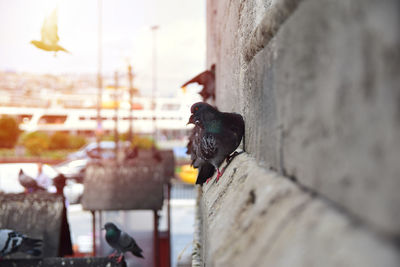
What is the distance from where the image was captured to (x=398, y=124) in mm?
671

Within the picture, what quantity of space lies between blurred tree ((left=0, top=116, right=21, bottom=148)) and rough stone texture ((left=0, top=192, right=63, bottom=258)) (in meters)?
39.7

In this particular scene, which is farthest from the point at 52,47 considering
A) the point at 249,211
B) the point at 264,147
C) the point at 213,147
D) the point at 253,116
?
the point at 249,211

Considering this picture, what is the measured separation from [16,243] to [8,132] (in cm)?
4209

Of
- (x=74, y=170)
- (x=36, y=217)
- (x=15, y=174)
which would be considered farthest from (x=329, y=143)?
(x=74, y=170)

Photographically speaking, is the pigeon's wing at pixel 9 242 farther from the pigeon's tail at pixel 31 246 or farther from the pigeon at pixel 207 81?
the pigeon at pixel 207 81

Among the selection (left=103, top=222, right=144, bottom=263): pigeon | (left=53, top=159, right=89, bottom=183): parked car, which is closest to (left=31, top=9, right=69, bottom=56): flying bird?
(left=103, top=222, right=144, bottom=263): pigeon

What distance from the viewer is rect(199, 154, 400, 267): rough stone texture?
766 mm

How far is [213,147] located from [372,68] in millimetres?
1984

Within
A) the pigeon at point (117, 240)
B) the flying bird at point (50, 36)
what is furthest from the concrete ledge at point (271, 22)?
the pigeon at point (117, 240)

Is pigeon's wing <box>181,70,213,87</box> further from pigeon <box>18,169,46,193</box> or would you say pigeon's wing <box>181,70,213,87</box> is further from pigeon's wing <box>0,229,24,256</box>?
pigeon <box>18,169,46,193</box>

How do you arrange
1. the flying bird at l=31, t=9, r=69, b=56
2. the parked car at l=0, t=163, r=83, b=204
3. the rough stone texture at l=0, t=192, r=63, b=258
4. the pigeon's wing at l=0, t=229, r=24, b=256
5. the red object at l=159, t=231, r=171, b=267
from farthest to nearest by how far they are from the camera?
1. the parked car at l=0, t=163, r=83, b=204
2. the red object at l=159, t=231, r=171, b=267
3. the rough stone texture at l=0, t=192, r=63, b=258
4. the pigeon's wing at l=0, t=229, r=24, b=256
5. the flying bird at l=31, t=9, r=69, b=56

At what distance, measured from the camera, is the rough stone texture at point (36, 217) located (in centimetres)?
646

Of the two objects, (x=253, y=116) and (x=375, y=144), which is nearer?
(x=375, y=144)

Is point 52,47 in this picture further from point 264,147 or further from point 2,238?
point 264,147
